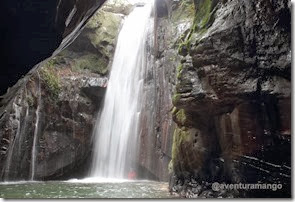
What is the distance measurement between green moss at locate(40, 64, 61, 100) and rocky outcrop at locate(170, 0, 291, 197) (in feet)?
26.8

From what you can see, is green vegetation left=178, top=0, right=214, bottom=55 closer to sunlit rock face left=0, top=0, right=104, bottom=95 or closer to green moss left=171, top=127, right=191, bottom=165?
green moss left=171, top=127, right=191, bottom=165

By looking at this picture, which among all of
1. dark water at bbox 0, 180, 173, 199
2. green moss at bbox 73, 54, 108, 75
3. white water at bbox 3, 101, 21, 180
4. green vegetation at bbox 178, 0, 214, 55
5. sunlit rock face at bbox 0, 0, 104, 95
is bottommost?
dark water at bbox 0, 180, 173, 199

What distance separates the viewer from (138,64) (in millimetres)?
14188

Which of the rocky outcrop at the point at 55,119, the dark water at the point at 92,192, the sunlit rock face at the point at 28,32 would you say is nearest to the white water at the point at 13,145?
the rocky outcrop at the point at 55,119

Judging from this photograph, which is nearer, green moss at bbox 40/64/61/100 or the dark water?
the dark water

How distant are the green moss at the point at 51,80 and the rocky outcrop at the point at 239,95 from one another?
817cm

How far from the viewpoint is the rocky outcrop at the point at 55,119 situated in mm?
12430

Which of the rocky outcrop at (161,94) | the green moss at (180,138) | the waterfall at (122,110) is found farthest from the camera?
the waterfall at (122,110)

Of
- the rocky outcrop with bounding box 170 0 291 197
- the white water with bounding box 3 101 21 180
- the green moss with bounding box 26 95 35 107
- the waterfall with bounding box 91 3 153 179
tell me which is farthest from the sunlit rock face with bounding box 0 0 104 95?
the green moss with bounding box 26 95 35 107

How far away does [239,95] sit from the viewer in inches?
214

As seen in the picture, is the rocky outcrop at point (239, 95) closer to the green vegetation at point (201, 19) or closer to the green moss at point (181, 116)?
the green vegetation at point (201, 19)

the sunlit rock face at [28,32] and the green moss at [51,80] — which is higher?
the green moss at [51,80]

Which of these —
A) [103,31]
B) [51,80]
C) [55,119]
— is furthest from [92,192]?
[103,31]

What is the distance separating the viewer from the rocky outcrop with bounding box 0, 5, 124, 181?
40.8ft
